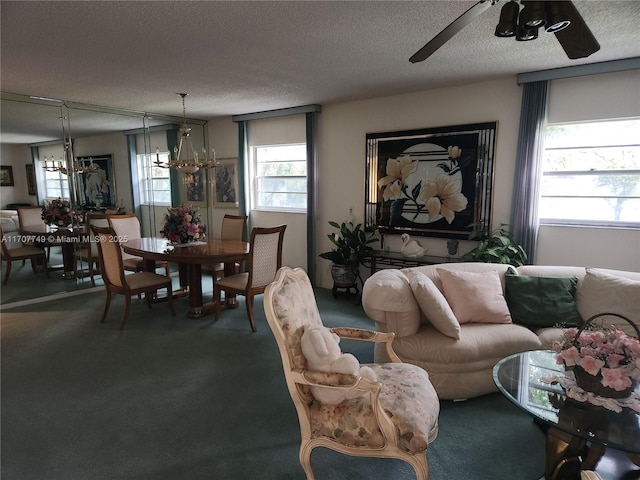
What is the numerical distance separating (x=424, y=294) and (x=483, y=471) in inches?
39.6

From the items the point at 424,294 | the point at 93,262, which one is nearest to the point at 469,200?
the point at 424,294

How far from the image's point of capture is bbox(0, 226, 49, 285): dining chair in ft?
15.1

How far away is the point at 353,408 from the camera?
66.6 inches

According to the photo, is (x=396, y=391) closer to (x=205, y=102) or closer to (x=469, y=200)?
(x=469, y=200)

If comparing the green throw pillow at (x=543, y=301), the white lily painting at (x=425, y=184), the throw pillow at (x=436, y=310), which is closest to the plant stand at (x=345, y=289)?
the white lily painting at (x=425, y=184)

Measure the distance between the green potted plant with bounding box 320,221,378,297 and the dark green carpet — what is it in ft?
4.80

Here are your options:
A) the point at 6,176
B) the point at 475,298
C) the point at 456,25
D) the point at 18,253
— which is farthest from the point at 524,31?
the point at 18,253

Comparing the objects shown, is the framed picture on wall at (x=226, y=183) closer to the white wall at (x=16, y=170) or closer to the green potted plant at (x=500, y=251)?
the white wall at (x=16, y=170)

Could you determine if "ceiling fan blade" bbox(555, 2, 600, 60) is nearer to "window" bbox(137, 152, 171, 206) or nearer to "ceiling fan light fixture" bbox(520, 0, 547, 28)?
"ceiling fan light fixture" bbox(520, 0, 547, 28)

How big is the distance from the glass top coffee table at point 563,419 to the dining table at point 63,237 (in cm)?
526

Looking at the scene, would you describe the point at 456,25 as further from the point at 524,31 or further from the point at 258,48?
the point at 258,48

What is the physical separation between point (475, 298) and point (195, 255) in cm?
258

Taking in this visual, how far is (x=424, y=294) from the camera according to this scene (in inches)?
96.8

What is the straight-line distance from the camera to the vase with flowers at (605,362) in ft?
4.81
